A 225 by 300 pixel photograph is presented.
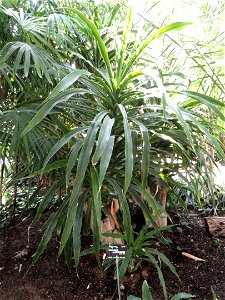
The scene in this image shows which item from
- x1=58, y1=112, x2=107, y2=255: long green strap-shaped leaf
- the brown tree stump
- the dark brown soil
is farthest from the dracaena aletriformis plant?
the brown tree stump

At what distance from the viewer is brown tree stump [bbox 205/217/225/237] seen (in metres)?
1.56

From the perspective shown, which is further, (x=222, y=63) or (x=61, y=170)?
(x=222, y=63)

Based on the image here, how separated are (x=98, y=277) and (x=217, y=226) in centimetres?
69

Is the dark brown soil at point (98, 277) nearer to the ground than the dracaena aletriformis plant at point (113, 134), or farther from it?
nearer to the ground

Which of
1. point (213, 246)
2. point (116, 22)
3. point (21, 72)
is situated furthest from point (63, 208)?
point (116, 22)

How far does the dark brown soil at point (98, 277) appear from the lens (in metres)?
1.25

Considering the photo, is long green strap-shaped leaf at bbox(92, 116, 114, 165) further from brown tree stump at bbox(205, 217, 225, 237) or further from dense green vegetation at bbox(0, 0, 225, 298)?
brown tree stump at bbox(205, 217, 225, 237)

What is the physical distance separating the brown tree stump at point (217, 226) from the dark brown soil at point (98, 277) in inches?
1.5

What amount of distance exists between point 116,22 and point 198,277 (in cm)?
129

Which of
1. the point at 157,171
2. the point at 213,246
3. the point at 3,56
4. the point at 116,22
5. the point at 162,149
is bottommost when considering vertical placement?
the point at 213,246

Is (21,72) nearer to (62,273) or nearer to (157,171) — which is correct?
(157,171)

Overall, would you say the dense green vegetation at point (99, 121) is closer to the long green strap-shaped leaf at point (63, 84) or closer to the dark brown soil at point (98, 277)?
the long green strap-shaped leaf at point (63, 84)

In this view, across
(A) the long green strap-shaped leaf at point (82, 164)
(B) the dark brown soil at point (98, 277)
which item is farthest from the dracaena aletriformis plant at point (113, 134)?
(B) the dark brown soil at point (98, 277)

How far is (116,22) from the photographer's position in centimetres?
149
